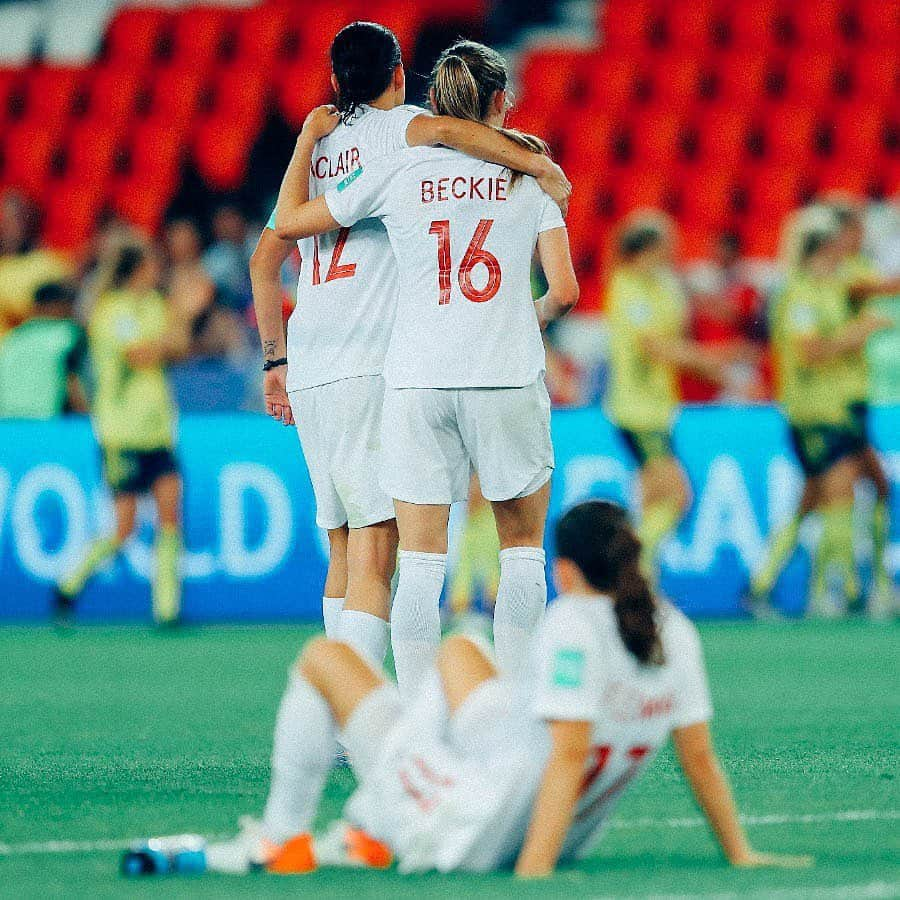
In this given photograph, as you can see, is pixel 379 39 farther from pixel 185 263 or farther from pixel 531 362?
pixel 185 263

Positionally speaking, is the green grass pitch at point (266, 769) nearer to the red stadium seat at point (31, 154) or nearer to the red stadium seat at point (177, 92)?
the red stadium seat at point (31, 154)

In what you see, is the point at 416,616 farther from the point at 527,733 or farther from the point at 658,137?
the point at 658,137

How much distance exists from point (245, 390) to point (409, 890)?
7797 millimetres

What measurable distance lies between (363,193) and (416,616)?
1.07 metres

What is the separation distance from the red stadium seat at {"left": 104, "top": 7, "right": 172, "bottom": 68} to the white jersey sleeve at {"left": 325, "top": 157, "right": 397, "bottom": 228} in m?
13.1

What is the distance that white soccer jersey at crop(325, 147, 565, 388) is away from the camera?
5059mm

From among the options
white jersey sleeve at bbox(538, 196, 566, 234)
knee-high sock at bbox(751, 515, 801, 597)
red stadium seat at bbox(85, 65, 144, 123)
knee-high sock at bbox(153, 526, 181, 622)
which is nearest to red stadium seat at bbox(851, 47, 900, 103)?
red stadium seat at bbox(85, 65, 144, 123)

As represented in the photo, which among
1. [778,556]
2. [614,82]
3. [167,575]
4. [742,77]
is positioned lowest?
[167,575]

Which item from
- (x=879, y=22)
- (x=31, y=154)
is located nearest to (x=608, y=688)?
(x=31, y=154)

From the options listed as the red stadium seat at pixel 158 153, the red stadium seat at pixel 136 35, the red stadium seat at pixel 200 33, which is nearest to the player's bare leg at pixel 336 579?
the red stadium seat at pixel 158 153

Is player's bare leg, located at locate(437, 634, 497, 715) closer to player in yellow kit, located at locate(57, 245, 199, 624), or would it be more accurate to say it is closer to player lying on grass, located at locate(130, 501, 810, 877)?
player lying on grass, located at locate(130, 501, 810, 877)

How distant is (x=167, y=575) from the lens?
1018 centimetres

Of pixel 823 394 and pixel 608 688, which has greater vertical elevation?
pixel 608 688

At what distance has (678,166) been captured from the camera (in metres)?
16.7
